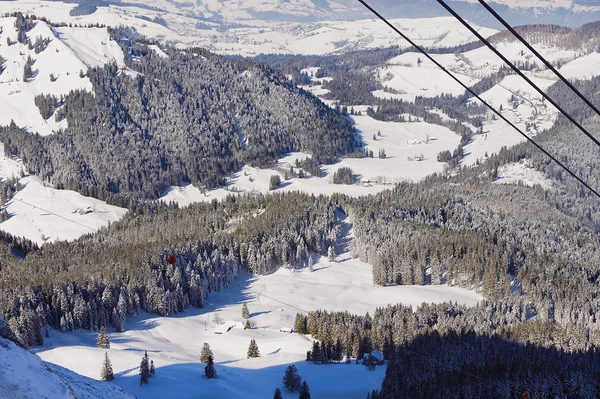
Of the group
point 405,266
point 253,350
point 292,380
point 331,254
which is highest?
point 292,380

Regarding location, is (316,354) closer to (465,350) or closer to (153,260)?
(465,350)

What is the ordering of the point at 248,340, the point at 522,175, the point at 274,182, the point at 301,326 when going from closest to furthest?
the point at 248,340
the point at 301,326
the point at 522,175
the point at 274,182

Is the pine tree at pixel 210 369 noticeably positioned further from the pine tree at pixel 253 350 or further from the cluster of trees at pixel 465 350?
the cluster of trees at pixel 465 350

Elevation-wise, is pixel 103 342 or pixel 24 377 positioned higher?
pixel 24 377

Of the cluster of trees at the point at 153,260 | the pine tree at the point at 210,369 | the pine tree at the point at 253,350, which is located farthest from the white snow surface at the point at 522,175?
the pine tree at the point at 210,369

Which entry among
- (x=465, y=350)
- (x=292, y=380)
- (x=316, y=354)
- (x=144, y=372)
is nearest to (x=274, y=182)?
(x=316, y=354)

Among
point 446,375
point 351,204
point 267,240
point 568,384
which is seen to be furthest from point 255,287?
point 568,384
